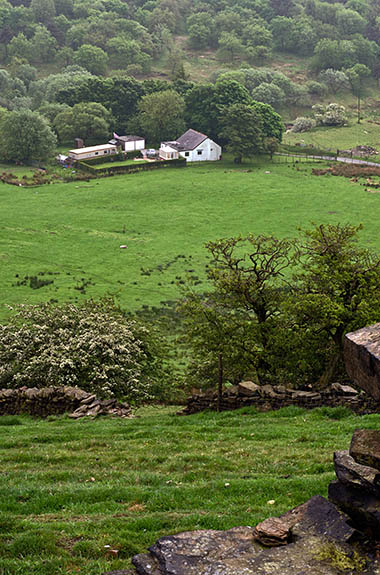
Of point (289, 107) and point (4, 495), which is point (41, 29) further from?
point (4, 495)

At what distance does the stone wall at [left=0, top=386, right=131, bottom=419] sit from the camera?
27.2m

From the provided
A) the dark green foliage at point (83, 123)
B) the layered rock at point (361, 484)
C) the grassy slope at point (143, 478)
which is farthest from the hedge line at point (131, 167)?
the layered rock at point (361, 484)

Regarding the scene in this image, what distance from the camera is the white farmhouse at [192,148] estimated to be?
102m

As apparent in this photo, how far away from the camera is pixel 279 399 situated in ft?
82.1

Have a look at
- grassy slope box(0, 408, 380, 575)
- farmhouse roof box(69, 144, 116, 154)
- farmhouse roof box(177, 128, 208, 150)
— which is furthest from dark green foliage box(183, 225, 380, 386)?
farmhouse roof box(177, 128, 208, 150)

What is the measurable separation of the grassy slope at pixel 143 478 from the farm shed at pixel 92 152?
7938 cm

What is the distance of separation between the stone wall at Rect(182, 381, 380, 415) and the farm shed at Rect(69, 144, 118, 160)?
78.5 meters

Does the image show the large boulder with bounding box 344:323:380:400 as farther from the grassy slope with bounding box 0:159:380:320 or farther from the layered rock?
the grassy slope with bounding box 0:159:380:320

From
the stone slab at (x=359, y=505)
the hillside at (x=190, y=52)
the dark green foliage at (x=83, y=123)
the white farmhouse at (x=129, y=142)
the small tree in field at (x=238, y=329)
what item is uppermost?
the hillside at (x=190, y=52)

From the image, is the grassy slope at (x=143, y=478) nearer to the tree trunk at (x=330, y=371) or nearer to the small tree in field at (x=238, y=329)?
the tree trunk at (x=330, y=371)

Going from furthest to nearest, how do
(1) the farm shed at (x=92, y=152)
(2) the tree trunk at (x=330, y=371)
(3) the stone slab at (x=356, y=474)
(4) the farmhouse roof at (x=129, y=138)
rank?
1. (4) the farmhouse roof at (x=129, y=138)
2. (1) the farm shed at (x=92, y=152)
3. (2) the tree trunk at (x=330, y=371)
4. (3) the stone slab at (x=356, y=474)

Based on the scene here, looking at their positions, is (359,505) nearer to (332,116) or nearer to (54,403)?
(54,403)

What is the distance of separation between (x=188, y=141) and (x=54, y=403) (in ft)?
270

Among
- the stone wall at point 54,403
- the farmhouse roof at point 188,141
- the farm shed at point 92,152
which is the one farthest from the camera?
the farmhouse roof at point 188,141
